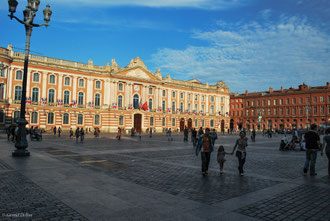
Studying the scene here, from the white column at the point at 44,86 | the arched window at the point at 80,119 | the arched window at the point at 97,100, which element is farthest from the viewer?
the arched window at the point at 97,100

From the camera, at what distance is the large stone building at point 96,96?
42.2m

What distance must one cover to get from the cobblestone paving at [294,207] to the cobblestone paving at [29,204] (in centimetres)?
368

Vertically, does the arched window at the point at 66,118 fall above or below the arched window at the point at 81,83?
below

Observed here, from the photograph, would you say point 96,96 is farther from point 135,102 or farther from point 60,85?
point 135,102

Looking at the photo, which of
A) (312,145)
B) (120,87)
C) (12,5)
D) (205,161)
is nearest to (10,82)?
(120,87)

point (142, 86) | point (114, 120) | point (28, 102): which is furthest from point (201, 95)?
point (28, 102)

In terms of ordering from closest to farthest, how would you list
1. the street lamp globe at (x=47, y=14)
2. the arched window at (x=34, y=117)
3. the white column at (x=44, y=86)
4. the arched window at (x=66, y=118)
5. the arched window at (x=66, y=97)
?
the street lamp globe at (x=47, y=14) < the arched window at (x=34, y=117) < the white column at (x=44, y=86) < the arched window at (x=66, y=118) < the arched window at (x=66, y=97)

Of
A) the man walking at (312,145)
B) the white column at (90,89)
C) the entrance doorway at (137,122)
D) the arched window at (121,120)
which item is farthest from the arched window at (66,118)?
the man walking at (312,145)

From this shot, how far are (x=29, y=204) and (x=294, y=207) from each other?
596 cm

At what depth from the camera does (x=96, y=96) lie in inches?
1997

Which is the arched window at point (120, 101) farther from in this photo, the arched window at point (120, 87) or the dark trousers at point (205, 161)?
the dark trousers at point (205, 161)

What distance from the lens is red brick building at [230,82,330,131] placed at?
234ft

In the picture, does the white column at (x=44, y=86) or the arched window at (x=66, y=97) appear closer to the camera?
the white column at (x=44, y=86)

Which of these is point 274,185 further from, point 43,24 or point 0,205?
point 43,24
